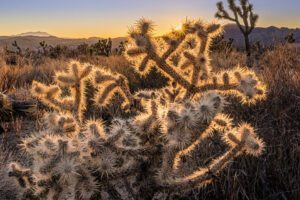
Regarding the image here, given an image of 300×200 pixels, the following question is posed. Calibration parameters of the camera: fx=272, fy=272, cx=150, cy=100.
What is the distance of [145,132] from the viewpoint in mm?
1156

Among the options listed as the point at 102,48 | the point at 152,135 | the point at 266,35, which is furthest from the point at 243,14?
the point at 266,35

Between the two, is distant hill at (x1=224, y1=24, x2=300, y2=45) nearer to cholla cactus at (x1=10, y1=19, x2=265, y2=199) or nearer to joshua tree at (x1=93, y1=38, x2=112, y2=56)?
cholla cactus at (x1=10, y1=19, x2=265, y2=199)

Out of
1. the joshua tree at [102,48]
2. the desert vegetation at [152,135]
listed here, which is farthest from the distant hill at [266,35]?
the joshua tree at [102,48]

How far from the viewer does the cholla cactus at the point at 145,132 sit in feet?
3.34

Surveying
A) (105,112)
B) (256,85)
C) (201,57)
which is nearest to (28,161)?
(105,112)

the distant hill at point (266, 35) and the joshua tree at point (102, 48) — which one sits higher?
the distant hill at point (266, 35)

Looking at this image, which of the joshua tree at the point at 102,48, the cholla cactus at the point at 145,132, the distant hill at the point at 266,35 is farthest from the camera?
the joshua tree at the point at 102,48

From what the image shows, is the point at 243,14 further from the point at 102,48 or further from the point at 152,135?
the point at 152,135

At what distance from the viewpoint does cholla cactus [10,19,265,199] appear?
1.02 meters

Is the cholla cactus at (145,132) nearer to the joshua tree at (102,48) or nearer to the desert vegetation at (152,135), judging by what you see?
the desert vegetation at (152,135)

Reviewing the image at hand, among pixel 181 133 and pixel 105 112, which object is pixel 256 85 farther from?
pixel 105 112

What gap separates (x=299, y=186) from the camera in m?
1.90

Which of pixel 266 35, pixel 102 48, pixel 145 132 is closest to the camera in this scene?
pixel 145 132

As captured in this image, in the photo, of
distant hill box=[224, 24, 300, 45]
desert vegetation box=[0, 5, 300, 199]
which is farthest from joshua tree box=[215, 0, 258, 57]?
desert vegetation box=[0, 5, 300, 199]
